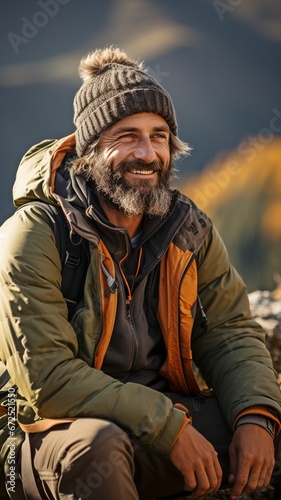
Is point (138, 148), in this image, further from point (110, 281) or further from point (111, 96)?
point (110, 281)

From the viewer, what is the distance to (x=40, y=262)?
2818 mm

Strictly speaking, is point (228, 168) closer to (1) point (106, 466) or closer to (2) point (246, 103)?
(2) point (246, 103)

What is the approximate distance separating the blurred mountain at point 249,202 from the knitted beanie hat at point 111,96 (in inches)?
94.7

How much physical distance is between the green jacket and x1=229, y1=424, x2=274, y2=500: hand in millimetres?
111

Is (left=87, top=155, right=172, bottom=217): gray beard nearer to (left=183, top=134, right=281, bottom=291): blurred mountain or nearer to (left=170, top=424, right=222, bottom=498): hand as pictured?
(left=170, top=424, right=222, bottom=498): hand

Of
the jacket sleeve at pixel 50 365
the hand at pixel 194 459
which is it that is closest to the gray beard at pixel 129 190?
the jacket sleeve at pixel 50 365

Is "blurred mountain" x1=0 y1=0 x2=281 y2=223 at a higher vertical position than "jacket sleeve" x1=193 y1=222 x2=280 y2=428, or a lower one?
higher

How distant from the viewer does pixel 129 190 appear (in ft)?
10.4

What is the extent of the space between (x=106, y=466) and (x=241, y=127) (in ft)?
12.6

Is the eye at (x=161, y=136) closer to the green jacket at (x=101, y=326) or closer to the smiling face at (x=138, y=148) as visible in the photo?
the smiling face at (x=138, y=148)

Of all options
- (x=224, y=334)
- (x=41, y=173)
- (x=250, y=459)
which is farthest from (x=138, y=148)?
(x=250, y=459)
